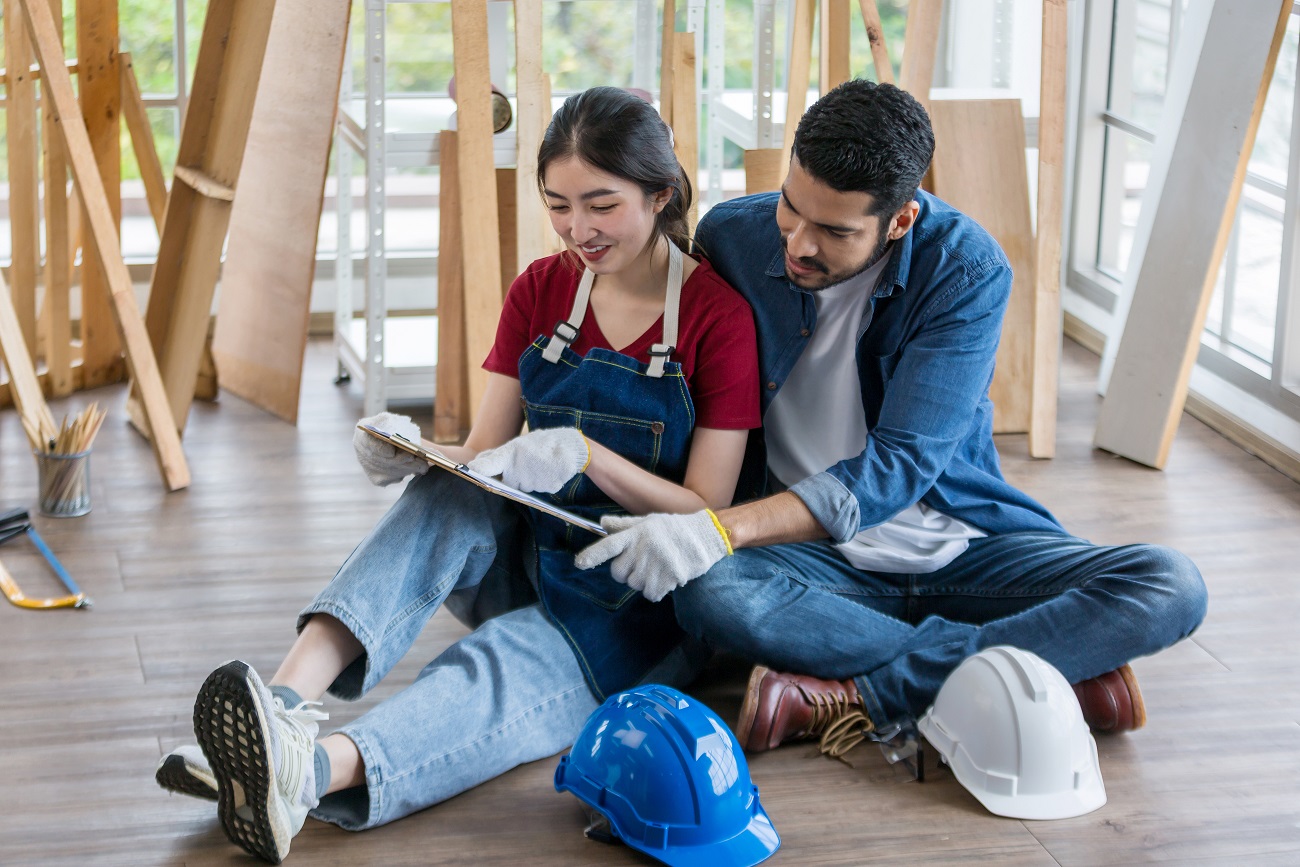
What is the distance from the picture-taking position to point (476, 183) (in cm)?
344

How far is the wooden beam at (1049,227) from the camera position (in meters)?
3.54

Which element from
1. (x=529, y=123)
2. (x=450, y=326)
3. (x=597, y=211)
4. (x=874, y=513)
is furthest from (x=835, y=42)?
(x=874, y=513)


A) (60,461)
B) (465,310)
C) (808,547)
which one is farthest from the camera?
(465,310)

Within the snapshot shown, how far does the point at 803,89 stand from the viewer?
3.79 meters

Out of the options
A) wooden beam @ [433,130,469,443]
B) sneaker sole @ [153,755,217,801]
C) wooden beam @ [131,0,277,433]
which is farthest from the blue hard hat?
wooden beam @ [131,0,277,433]

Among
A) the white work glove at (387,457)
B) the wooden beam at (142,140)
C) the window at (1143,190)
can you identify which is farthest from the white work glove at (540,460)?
the window at (1143,190)

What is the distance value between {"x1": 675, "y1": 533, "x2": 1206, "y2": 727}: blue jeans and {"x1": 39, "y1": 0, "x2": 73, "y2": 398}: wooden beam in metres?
2.23

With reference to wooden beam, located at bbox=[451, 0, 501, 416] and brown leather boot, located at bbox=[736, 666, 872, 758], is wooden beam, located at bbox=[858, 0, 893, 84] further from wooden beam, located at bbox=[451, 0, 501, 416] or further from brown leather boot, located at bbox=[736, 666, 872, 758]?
brown leather boot, located at bbox=[736, 666, 872, 758]

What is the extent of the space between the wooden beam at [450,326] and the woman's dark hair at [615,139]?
1469 mm

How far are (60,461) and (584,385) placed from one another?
4.75 ft

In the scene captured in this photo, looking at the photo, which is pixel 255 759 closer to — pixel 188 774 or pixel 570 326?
pixel 188 774

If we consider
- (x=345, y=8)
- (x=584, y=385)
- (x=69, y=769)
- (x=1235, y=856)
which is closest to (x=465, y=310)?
(x=345, y=8)

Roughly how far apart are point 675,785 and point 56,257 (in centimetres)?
252

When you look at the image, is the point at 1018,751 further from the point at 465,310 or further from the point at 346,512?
the point at 465,310
